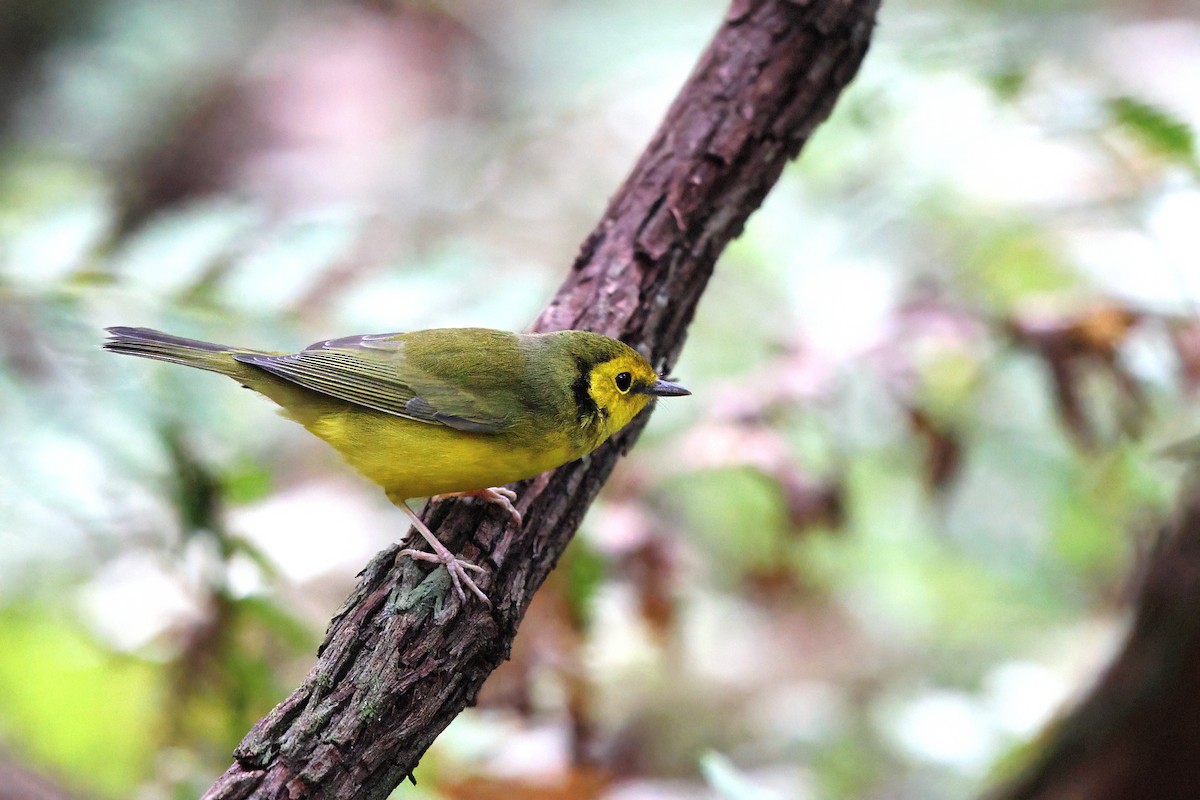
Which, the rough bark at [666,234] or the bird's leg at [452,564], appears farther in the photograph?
the rough bark at [666,234]

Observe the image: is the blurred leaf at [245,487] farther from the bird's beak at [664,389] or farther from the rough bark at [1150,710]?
the rough bark at [1150,710]

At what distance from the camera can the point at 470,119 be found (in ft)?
31.2

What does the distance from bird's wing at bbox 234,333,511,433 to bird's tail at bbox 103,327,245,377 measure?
82mm

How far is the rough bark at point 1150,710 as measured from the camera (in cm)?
337

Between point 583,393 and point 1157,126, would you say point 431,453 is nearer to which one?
point 583,393

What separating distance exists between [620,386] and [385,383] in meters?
0.84

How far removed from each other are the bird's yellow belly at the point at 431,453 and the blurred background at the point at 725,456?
24.3 inches

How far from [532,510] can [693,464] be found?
0.98 meters

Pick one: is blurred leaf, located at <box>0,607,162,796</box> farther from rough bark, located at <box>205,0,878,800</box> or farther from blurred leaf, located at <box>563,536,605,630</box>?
rough bark, located at <box>205,0,878,800</box>

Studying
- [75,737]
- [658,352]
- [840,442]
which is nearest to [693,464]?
[658,352]

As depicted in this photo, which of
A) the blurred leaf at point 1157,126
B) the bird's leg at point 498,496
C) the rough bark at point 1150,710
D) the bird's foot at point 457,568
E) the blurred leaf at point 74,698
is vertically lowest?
the blurred leaf at point 74,698

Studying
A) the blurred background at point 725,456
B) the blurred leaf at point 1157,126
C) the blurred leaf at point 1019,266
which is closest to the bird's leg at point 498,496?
the blurred background at point 725,456

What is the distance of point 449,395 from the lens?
12.3 ft

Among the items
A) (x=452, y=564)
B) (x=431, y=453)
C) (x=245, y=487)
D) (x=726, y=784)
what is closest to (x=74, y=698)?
(x=245, y=487)
